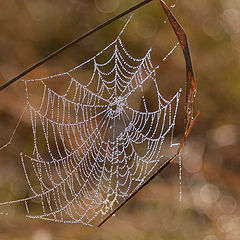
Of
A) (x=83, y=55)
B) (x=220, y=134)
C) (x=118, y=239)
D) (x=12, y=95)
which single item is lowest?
(x=118, y=239)

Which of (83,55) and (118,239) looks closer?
(118,239)

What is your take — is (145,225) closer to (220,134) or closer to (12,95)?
(220,134)

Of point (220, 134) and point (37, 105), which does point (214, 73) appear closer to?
point (220, 134)

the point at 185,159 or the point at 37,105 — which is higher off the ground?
the point at 37,105

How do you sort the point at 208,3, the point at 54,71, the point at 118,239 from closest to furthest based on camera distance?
the point at 118,239
the point at 54,71
the point at 208,3

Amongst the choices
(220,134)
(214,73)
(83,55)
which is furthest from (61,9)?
(220,134)

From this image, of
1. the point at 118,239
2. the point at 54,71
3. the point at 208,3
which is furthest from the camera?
the point at 208,3
